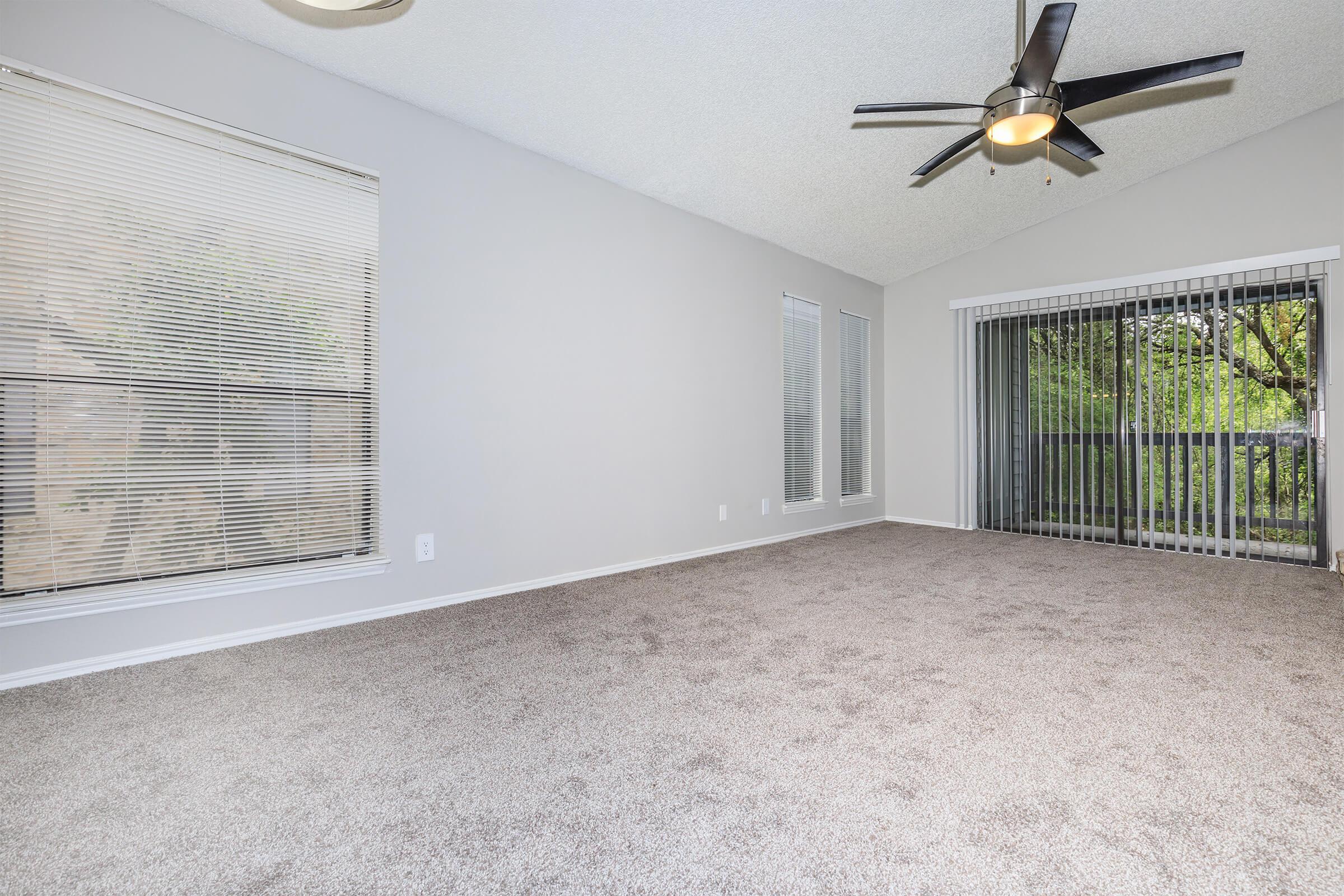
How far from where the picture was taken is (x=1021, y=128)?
281 cm

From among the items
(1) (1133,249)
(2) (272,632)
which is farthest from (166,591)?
(1) (1133,249)

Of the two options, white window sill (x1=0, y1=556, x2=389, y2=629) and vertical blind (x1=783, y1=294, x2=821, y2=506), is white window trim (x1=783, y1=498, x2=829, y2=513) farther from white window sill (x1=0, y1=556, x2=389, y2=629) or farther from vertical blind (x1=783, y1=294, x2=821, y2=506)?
white window sill (x1=0, y1=556, x2=389, y2=629)

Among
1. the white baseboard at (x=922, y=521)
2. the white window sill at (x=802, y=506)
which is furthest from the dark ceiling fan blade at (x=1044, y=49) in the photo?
the white baseboard at (x=922, y=521)

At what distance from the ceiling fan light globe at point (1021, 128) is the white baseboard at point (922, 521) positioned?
3.91 metres

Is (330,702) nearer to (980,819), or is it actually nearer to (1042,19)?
(980,819)

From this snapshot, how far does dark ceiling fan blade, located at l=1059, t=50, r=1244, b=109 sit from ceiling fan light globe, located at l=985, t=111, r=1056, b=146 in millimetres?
105

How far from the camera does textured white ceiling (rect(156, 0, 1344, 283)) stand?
2.69 metres

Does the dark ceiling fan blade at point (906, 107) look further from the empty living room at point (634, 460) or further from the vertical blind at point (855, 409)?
the vertical blind at point (855, 409)

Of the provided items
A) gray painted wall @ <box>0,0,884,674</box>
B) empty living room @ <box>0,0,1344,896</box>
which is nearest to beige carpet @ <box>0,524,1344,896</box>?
empty living room @ <box>0,0,1344,896</box>

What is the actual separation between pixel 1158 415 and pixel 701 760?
16.3ft

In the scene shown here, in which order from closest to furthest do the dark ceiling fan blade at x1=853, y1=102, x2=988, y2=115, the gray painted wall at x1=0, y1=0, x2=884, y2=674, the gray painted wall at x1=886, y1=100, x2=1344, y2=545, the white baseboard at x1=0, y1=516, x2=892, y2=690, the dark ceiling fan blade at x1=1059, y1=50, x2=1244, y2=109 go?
the white baseboard at x1=0, y1=516, x2=892, y2=690 → the dark ceiling fan blade at x1=1059, y1=50, x2=1244, y2=109 → the gray painted wall at x1=0, y1=0, x2=884, y2=674 → the dark ceiling fan blade at x1=853, y1=102, x2=988, y2=115 → the gray painted wall at x1=886, y1=100, x2=1344, y2=545

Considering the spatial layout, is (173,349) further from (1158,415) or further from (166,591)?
(1158,415)

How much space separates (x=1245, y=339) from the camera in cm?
454

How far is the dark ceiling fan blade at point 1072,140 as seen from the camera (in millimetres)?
2961
